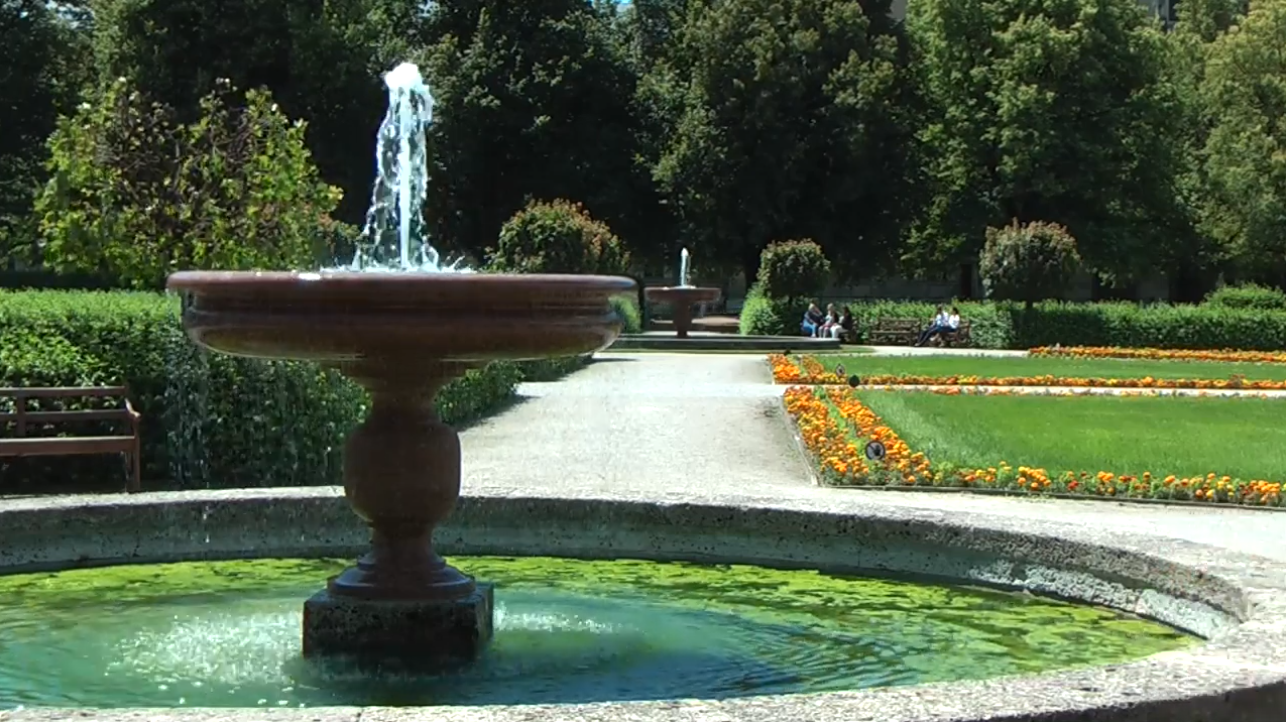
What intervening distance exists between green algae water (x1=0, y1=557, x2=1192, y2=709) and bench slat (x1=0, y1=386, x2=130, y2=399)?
18.1 feet

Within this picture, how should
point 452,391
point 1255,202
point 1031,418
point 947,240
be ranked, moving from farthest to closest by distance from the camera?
point 947,240 < point 1255,202 < point 1031,418 < point 452,391

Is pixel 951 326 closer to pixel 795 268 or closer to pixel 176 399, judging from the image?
pixel 795 268

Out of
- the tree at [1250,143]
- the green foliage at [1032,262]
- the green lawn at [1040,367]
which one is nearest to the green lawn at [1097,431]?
the green lawn at [1040,367]

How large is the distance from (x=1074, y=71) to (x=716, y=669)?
47036mm

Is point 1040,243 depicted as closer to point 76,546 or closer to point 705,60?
point 705,60

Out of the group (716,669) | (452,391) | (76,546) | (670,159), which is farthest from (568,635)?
(670,159)

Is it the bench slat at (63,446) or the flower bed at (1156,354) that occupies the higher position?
the bench slat at (63,446)

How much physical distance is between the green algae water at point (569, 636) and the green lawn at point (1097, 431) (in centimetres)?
751

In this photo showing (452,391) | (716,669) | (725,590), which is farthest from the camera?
(452,391)

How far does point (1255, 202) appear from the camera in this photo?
163ft

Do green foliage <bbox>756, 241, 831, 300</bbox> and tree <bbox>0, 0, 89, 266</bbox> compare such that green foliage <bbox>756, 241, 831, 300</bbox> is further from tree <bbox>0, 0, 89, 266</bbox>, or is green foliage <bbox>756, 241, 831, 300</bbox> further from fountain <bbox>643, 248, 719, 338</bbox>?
tree <bbox>0, 0, 89, 266</bbox>

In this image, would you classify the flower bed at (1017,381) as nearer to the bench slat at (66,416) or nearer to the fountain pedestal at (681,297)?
the fountain pedestal at (681,297)

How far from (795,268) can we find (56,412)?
3019 cm

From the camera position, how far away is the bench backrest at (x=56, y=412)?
1296 centimetres
